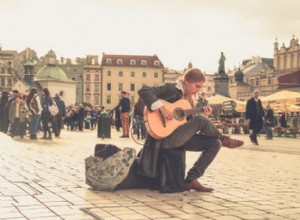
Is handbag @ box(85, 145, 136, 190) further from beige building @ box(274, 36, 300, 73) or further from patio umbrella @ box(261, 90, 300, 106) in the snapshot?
beige building @ box(274, 36, 300, 73)

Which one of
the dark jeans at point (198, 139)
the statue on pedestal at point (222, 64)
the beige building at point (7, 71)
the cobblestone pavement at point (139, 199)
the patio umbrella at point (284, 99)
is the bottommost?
the cobblestone pavement at point (139, 199)

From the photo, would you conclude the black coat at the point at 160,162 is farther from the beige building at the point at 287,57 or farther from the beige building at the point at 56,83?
the beige building at the point at 56,83

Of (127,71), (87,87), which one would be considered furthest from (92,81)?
(127,71)

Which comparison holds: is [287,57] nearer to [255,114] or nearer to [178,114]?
[255,114]

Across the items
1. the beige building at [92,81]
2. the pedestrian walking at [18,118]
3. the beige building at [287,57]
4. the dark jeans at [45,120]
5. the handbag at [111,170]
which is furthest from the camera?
the beige building at [92,81]

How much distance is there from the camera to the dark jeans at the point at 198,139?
17.6ft

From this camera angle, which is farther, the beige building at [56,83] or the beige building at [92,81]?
the beige building at [92,81]

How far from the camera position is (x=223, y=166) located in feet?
28.9

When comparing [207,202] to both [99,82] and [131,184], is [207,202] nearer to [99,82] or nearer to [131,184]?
[131,184]

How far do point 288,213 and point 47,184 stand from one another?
274cm

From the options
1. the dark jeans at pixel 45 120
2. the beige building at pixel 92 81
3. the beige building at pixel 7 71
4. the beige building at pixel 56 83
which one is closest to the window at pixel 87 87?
the beige building at pixel 92 81

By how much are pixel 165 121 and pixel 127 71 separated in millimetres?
104057

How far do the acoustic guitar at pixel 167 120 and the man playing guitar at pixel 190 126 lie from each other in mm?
15

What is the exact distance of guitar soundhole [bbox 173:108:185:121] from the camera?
550cm
